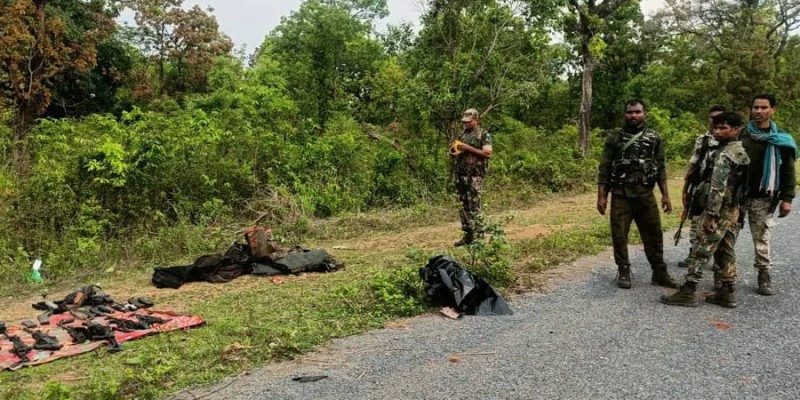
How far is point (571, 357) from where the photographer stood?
3.89 m

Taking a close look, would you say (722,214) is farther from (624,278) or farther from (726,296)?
(624,278)

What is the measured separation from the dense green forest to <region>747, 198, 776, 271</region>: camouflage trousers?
6.20 m

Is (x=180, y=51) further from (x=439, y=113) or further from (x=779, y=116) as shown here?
(x=779, y=116)

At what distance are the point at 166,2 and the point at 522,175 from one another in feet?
64.4

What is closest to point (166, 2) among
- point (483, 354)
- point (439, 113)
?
point (439, 113)

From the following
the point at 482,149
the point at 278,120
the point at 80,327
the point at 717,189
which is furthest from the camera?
the point at 278,120

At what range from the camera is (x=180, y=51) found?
86.4 ft

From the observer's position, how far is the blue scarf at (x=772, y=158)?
492cm

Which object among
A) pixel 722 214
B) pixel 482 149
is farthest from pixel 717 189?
pixel 482 149

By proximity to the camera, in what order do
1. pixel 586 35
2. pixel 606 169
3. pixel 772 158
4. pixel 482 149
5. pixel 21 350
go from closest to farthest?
pixel 21 350
pixel 772 158
pixel 606 169
pixel 482 149
pixel 586 35

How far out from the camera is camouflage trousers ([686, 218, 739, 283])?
4844mm

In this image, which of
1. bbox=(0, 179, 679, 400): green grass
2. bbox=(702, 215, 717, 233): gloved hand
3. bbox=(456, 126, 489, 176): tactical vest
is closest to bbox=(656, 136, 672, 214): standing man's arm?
bbox=(702, 215, 717, 233): gloved hand

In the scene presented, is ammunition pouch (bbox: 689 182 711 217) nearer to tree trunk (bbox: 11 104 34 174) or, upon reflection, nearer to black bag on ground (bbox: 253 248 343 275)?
black bag on ground (bbox: 253 248 343 275)

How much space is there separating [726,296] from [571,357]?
1.95 meters
